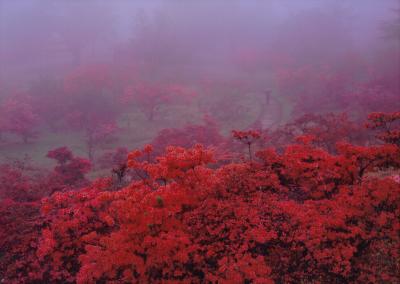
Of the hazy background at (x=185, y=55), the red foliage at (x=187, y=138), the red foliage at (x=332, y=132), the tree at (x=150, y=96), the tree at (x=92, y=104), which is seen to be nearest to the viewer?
the red foliage at (x=332, y=132)

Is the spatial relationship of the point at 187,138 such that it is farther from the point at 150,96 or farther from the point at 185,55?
the point at 185,55

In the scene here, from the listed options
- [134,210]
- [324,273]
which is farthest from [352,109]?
[134,210]

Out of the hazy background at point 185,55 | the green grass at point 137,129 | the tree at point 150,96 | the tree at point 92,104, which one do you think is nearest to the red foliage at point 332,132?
the hazy background at point 185,55

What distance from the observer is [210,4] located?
116m

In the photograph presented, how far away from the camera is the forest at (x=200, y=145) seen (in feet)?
41.8

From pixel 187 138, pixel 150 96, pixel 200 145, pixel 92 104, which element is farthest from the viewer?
pixel 92 104

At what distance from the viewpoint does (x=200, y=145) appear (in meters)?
14.6

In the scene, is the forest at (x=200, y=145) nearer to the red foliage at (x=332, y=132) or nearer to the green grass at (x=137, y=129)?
the red foliage at (x=332, y=132)

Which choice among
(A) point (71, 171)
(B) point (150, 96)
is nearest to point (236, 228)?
(A) point (71, 171)

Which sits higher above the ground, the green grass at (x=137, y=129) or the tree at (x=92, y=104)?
the tree at (x=92, y=104)

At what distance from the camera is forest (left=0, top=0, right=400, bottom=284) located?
41.8 ft

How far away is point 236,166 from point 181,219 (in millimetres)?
3992

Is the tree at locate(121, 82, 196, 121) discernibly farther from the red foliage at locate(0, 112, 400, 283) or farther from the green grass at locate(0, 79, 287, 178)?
the red foliage at locate(0, 112, 400, 283)

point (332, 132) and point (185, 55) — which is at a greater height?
point (185, 55)
